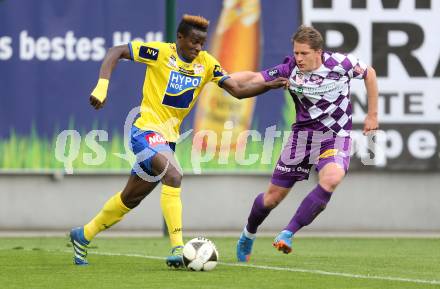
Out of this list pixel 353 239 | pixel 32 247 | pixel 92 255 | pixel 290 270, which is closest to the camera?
pixel 290 270

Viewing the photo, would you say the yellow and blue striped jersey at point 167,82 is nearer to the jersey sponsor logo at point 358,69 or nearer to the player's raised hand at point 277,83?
the player's raised hand at point 277,83

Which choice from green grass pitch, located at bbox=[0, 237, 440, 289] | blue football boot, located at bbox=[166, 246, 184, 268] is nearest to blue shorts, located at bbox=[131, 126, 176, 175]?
blue football boot, located at bbox=[166, 246, 184, 268]

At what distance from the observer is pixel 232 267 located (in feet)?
36.3

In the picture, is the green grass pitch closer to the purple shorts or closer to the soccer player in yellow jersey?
A: the soccer player in yellow jersey

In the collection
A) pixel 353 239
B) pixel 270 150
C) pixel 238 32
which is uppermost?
pixel 238 32

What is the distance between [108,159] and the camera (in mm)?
18469

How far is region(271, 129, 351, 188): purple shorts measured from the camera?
11.3m

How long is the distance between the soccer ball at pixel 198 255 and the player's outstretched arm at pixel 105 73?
4.67 feet

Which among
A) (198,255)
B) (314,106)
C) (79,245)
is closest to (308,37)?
(314,106)

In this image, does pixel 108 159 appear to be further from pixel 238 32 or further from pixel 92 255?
pixel 92 255

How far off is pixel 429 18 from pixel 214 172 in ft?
13.2

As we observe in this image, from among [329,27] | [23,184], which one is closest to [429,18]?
[329,27]

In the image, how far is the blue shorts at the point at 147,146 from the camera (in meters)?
10.9

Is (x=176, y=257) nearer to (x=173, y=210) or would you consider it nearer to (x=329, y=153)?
(x=173, y=210)
